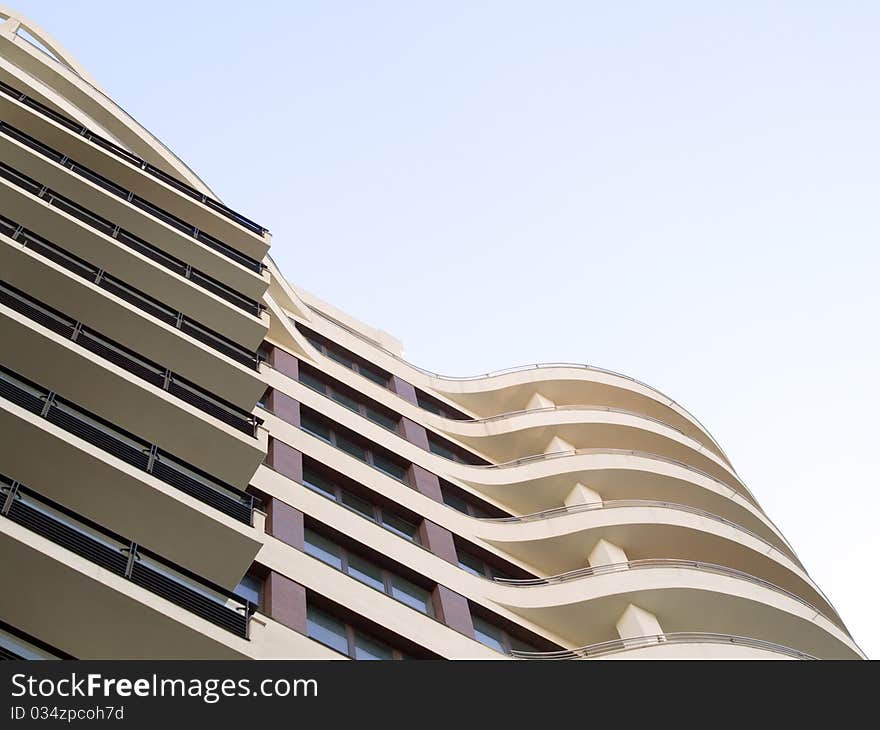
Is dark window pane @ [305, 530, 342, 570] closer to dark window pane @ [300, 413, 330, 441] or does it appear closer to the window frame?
the window frame

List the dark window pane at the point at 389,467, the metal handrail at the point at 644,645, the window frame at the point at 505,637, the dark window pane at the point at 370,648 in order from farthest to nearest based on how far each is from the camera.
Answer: the dark window pane at the point at 389,467 < the window frame at the point at 505,637 < the metal handrail at the point at 644,645 < the dark window pane at the point at 370,648

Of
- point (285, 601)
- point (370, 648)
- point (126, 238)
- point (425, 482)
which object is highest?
point (126, 238)

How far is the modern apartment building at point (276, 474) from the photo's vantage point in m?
17.8

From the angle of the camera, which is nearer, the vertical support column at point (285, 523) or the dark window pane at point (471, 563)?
the vertical support column at point (285, 523)

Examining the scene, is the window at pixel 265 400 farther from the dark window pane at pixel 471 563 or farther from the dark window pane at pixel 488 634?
the dark window pane at pixel 488 634

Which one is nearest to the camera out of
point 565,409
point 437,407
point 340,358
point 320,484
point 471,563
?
point 320,484

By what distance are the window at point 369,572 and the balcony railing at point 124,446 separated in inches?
88.3

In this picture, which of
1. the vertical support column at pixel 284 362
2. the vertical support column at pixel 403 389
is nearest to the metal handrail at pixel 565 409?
the vertical support column at pixel 403 389

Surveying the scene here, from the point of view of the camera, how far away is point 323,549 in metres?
23.3

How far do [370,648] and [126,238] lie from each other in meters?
13.1

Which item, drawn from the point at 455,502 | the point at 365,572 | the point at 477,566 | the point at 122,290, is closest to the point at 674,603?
the point at 477,566

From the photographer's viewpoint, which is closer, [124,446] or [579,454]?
[124,446]

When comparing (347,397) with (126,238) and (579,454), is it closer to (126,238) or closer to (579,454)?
(579,454)
